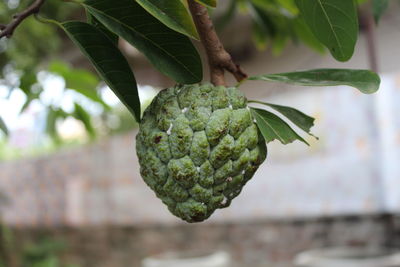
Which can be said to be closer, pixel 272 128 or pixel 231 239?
pixel 272 128

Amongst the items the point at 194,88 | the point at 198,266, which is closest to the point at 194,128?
the point at 194,88

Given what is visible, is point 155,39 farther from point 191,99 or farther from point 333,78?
point 333,78

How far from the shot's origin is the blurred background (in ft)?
10.1

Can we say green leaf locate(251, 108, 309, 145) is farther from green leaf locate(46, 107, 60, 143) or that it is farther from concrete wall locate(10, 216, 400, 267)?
concrete wall locate(10, 216, 400, 267)

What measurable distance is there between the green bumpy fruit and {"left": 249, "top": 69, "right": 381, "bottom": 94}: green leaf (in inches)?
2.7

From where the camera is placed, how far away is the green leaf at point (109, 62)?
57 centimetres

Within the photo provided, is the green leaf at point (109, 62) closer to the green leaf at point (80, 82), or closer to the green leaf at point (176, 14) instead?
the green leaf at point (176, 14)

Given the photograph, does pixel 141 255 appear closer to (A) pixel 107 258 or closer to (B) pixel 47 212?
(A) pixel 107 258

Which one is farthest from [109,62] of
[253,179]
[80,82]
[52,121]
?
[253,179]

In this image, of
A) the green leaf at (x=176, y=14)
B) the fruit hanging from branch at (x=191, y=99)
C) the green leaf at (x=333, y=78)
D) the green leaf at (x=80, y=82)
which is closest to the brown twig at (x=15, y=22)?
the fruit hanging from branch at (x=191, y=99)

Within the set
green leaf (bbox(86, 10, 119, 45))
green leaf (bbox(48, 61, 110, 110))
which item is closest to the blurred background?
green leaf (bbox(48, 61, 110, 110))

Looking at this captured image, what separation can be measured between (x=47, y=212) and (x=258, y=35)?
477 cm

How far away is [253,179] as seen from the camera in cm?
409

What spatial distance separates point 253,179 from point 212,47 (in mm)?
3569
